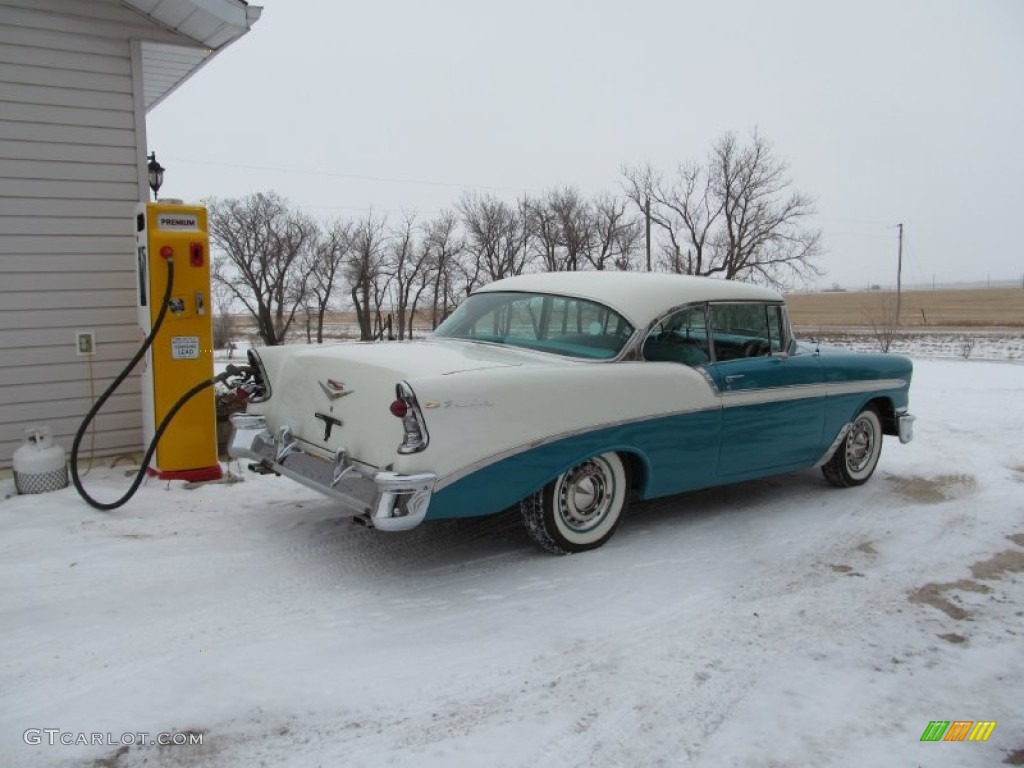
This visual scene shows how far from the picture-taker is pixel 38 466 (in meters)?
5.56

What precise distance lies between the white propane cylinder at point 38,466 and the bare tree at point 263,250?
143 feet

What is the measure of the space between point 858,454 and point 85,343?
254 inches

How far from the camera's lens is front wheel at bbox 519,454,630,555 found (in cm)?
441

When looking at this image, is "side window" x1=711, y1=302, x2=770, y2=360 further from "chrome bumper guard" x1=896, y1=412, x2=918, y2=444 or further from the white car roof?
"chrome bumper guard" x1=896, y1=412, x2=918, y2=444

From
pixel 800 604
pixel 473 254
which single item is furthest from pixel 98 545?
pixel 473 254

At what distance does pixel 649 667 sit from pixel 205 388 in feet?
13.8

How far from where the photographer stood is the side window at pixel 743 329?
17.4 feet

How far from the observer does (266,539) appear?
4836 millimetres

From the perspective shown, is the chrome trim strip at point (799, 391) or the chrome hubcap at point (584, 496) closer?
the chrome hubcap at point (584, 496)

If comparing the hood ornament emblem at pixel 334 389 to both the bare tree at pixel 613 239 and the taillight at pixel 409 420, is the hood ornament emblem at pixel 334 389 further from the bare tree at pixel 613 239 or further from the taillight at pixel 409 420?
the bare tree at pixel 613 239

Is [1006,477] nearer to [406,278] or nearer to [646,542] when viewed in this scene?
[646,542]

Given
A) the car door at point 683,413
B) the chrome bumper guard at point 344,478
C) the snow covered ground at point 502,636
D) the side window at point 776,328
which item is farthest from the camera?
the side window at point 776,328

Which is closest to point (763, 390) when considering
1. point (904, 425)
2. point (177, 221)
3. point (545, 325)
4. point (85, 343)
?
point (545, 325)

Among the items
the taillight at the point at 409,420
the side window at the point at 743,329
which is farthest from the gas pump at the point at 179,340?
the side window at the point at 743,329
